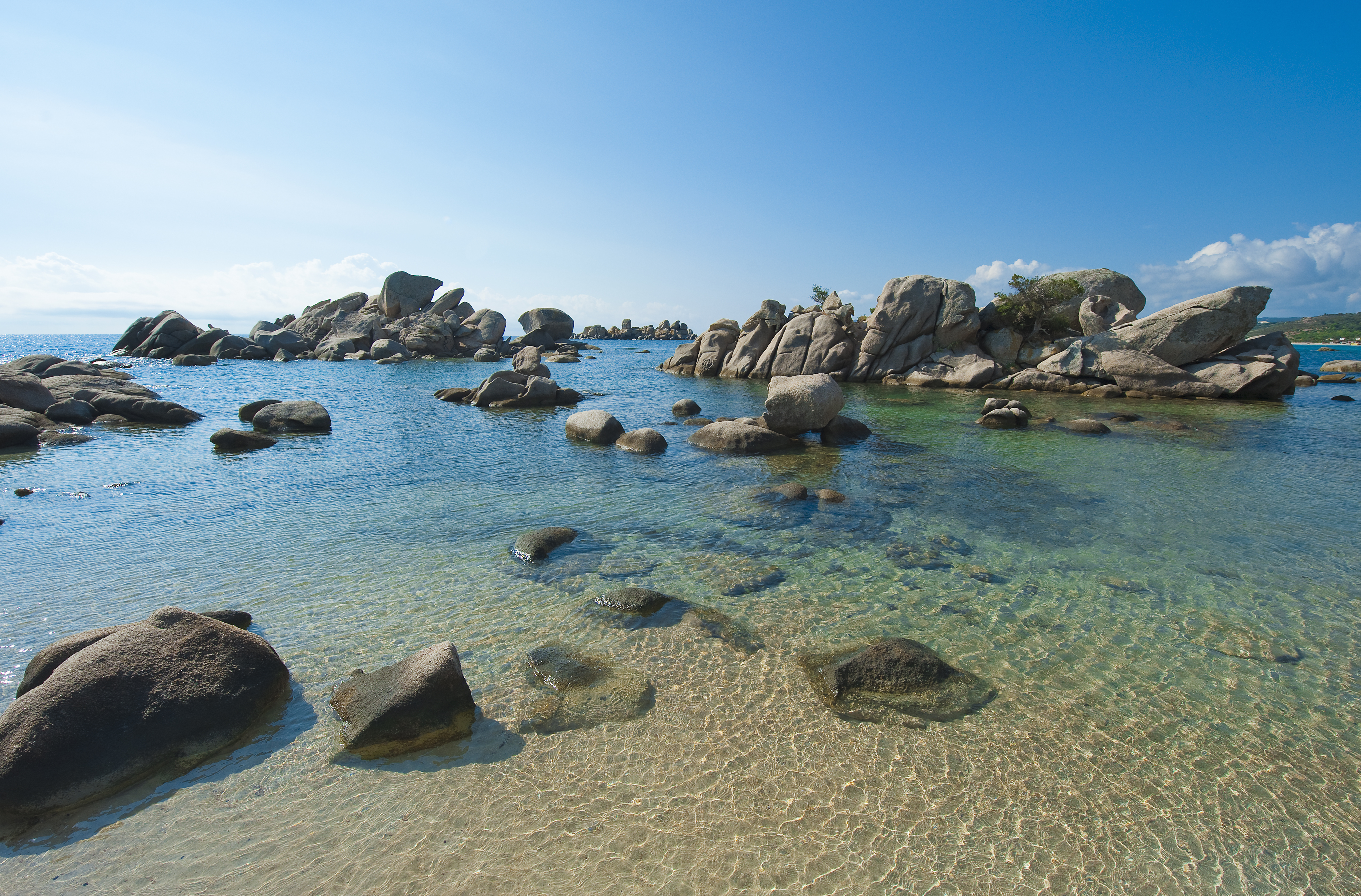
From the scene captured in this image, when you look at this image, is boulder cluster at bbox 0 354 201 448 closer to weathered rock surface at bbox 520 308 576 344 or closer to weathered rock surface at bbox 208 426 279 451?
weathered rock surface at bbox 208 426 279 451

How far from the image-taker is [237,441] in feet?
62.2

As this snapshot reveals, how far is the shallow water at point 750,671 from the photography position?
14.1 ft

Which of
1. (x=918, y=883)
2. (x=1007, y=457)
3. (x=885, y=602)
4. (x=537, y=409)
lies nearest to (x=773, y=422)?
(x=1007, y=457)

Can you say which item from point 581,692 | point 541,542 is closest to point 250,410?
point 541,542

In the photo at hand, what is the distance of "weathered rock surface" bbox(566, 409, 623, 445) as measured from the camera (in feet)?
66.6

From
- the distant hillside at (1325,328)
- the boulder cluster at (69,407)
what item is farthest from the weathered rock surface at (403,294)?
the distant hillside at (1325,328)

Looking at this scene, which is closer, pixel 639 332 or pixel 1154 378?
pixel 1154 378

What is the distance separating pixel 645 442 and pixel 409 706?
44.7ft

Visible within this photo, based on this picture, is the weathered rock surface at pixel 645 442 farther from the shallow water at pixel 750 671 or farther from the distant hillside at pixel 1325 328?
the distant hillside at pixel 1325 328

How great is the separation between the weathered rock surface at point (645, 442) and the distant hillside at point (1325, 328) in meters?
137

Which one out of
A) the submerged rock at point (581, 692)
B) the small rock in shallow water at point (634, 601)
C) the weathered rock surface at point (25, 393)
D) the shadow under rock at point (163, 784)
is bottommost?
the shadow under rock at point (163, 784)

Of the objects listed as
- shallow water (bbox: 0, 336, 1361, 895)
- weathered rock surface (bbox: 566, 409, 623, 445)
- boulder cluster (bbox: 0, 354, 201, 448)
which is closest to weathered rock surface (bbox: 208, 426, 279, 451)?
shallow water (bbox: 0, 336, 1361, 895)

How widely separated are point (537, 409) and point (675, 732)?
26.1 m

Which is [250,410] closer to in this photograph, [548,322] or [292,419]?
[292,419]
